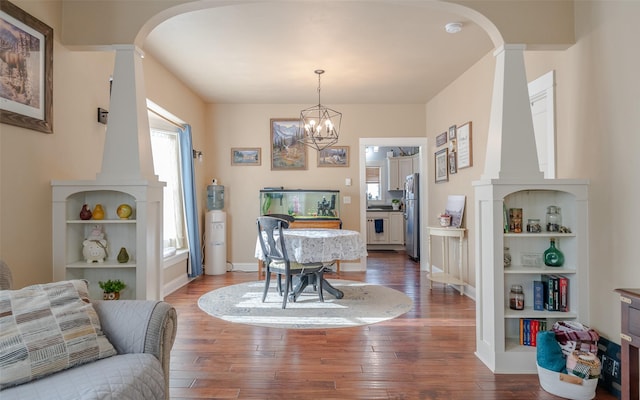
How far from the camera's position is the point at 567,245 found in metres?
2.45

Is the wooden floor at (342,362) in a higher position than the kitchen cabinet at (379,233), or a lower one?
lower

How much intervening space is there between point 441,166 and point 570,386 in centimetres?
356

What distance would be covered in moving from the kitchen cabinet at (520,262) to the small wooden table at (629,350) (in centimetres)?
66

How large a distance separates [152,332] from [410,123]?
16.9 feet

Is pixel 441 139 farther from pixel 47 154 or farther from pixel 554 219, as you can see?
pixel 47 154

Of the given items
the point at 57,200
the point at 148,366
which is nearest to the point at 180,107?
the point at 57,200

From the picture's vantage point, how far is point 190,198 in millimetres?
4906

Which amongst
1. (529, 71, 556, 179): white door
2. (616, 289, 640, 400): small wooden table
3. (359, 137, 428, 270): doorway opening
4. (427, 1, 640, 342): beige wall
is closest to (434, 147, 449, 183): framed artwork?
(359, 137, 428, 270): doorway opening

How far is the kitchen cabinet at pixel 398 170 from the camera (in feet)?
28.9

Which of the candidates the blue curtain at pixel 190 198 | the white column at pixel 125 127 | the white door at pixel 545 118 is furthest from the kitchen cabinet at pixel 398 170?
the white column at pixel 125 127

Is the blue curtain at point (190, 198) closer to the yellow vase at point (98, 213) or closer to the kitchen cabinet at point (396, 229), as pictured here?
the yellow vase at point (98, 213)

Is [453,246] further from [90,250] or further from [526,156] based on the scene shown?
[90,250]

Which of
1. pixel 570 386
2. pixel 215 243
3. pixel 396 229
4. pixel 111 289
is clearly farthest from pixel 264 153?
pixel 570 386

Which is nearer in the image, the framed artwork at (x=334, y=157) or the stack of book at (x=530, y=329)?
the stack of book at (x=530, y=329)
